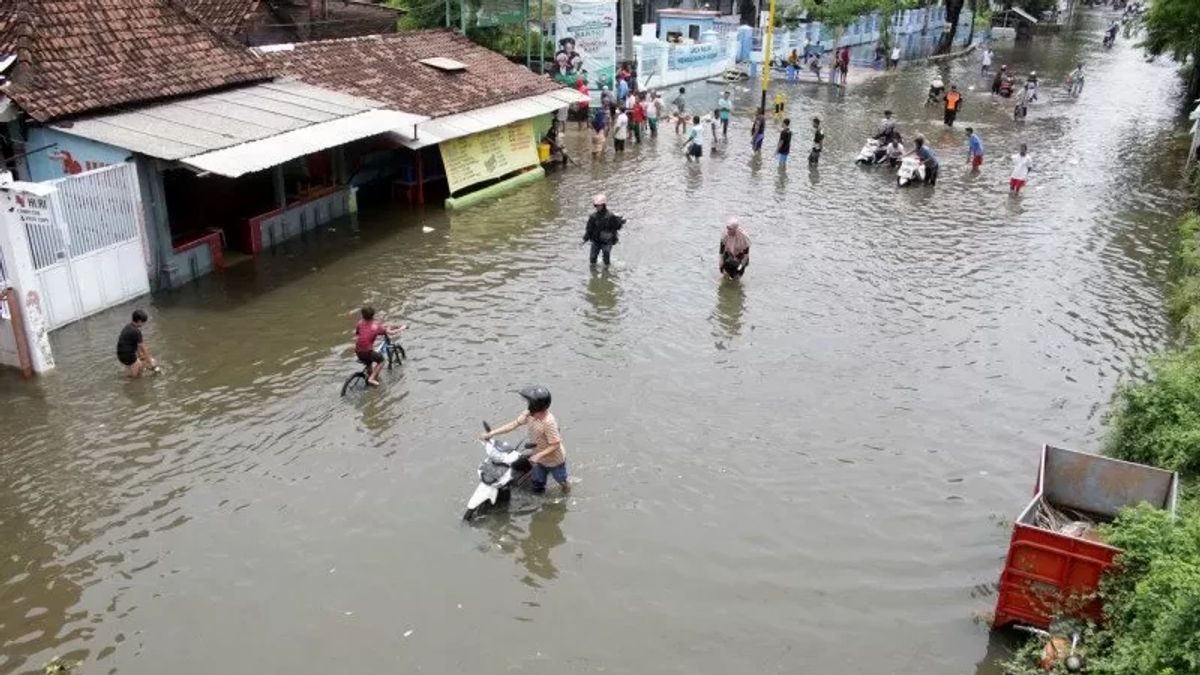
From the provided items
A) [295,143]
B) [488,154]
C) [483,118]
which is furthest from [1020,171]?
[295,143]

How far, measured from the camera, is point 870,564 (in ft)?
31.2

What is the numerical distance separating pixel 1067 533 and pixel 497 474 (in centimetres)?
553

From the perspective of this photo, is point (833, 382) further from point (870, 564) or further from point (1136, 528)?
point (1136, 528)

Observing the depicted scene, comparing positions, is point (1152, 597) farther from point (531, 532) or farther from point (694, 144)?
point (694, 144)

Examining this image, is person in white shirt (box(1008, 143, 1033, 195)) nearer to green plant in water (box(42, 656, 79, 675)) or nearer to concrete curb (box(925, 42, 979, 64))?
green plant in water (box(42, 656, 79, 675))

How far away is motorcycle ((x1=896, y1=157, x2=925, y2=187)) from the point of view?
2439 cm

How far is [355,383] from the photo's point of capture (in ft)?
42.4

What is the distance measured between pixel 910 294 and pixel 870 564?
844 cm

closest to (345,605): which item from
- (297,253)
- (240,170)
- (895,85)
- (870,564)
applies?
(870,564)

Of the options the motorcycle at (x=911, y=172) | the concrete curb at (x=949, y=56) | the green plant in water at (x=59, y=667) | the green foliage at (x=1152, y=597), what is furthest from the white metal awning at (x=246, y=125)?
the concrete curb at (x=949, y=56)

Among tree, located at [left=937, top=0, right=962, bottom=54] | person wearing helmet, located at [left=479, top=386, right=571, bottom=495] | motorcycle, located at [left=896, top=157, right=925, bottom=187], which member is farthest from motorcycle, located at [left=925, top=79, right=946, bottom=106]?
person wearing helmet, located at [left=479, top=386, right=571, bottom=495]

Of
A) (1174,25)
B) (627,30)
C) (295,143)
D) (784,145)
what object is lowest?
(784,145)

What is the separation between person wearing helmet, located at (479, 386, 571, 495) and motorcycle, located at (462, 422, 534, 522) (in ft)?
0.41

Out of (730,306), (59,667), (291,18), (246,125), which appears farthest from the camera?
(291,18)
